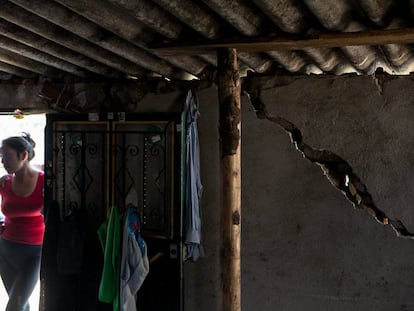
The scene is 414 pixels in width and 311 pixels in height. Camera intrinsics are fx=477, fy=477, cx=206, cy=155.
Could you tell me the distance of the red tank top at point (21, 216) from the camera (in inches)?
159

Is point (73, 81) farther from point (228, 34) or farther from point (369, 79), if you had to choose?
point (369, 79)

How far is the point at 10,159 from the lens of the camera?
4008 millimetres

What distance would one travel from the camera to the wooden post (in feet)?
9.48

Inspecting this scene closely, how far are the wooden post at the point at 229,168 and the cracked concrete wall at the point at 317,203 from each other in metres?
0.94

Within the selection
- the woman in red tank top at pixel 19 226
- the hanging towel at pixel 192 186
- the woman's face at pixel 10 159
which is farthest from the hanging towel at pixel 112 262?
the woman's face at pixel 10 159

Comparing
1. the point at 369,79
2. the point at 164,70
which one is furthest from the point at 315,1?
the point at 164,70

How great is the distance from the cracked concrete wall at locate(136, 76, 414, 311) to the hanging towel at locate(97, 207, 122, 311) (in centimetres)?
63

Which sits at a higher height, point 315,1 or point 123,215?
point 315,1

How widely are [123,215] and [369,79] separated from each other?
2167mm

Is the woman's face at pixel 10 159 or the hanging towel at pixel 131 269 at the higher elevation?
the woman's face at pixel 10 159

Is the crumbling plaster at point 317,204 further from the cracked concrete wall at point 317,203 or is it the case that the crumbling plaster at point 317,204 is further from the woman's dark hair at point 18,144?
the woman's dark hair at point 18,144

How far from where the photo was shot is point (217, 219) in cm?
394

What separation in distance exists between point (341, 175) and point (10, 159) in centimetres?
272

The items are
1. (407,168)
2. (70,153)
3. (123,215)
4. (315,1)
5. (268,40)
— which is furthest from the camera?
(70,153)
